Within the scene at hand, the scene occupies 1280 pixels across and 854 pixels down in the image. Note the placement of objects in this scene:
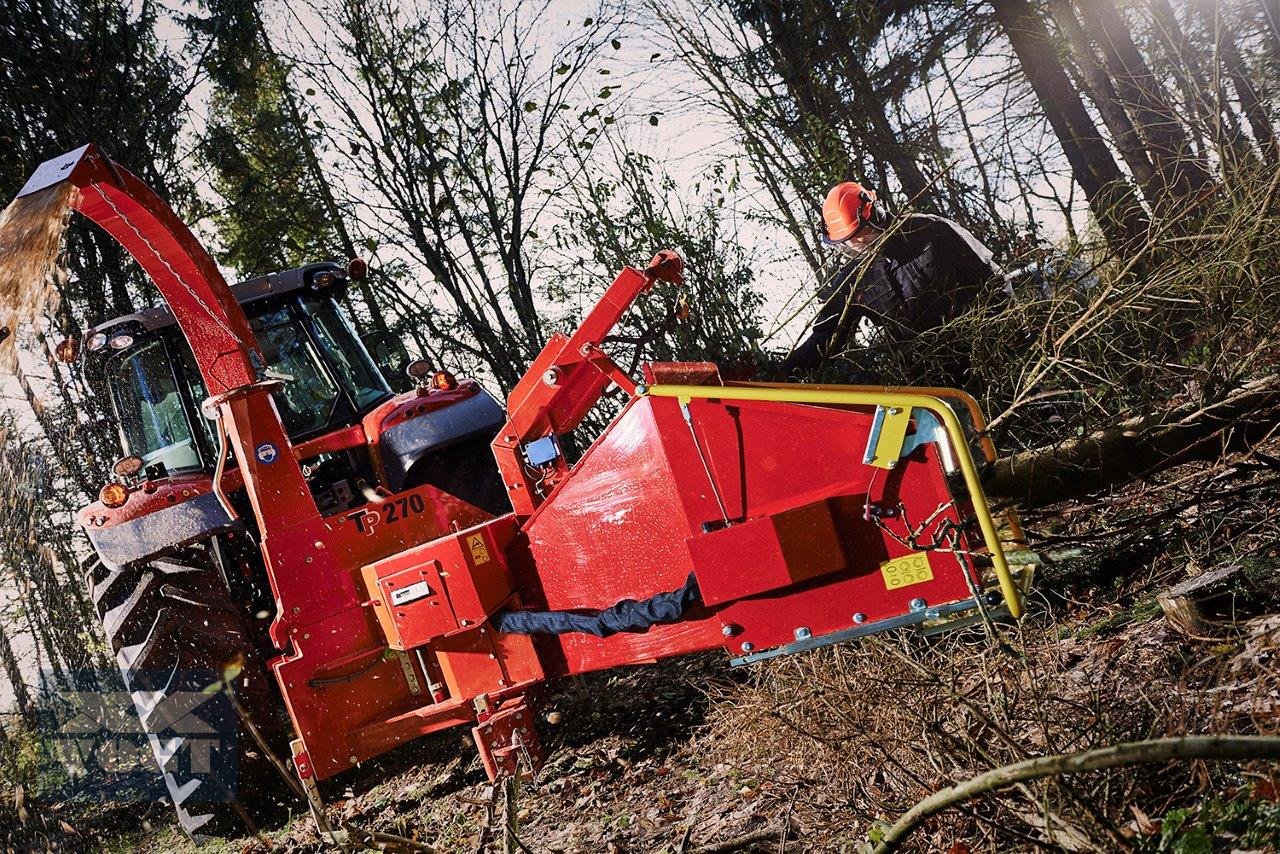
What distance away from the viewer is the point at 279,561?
4020 millimetres

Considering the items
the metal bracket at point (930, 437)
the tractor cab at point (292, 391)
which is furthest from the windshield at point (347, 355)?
the metal bracket at point (930, 437)

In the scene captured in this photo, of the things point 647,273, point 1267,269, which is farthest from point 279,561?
point 1267,269

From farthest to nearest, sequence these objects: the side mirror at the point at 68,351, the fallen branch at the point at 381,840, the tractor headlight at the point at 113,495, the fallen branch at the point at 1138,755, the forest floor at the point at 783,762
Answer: the side mirror at the point at 68,351, the tractor headlight at the point at 113,495, the fallen branch at the point at 381,840, the forest floor at the point at 783,762, the fallen branch at the point at 1138,755

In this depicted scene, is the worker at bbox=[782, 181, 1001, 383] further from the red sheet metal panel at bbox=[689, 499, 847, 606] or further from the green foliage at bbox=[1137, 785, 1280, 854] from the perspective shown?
the green foliage at bbox=[1137, 785, 1280, 854]

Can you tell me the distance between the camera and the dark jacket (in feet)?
18.0

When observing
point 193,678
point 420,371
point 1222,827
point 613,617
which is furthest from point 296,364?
point 1222,827

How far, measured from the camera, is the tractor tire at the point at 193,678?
14.6 feet

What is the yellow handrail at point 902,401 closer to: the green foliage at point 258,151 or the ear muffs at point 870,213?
the ear muffs at point 870,213

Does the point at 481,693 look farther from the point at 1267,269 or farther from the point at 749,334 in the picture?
the point at 749,334

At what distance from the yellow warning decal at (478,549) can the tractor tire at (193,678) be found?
1.52 m

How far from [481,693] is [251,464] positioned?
139cm

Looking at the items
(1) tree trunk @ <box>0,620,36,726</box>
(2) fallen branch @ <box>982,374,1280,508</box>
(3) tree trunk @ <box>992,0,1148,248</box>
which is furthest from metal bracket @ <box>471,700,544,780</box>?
(1) tree trunk @ <box>0,620,36,726</box>

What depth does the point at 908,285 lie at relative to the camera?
231 inches

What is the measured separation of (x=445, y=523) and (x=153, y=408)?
85.1 inches
